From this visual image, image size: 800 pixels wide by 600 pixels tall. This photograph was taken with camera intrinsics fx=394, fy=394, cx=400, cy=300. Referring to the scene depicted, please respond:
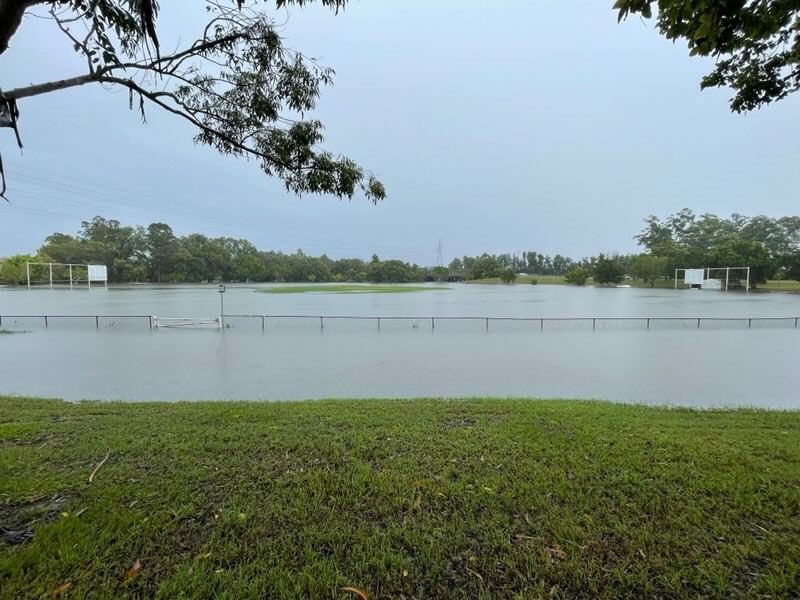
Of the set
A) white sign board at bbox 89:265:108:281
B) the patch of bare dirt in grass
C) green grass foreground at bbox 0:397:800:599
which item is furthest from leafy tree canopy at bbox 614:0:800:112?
white sign board at bbox 89:265:108:281

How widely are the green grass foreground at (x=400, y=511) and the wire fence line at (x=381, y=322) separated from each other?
11446 millimetres

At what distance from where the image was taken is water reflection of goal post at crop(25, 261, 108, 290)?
4620 centimetres

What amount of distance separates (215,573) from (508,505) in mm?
1633

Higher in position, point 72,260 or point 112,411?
point 72,260

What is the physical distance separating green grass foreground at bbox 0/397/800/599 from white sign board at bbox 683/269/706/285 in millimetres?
58811

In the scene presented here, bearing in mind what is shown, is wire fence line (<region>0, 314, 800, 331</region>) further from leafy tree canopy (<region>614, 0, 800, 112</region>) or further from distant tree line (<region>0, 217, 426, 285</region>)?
distant tree line (<region>0, 217, 426, 285</region>)

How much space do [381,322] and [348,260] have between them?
234ft

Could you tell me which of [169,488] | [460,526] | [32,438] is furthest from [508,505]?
[32,438]

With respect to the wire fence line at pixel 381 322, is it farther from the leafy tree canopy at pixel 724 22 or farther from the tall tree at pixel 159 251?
the tall tree at pixel 159 251

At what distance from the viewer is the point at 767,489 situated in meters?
2.59

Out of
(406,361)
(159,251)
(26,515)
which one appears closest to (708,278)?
(406,361)

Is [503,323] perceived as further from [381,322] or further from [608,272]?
[608,272]

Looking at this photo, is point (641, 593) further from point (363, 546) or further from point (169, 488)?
point (169, 488)

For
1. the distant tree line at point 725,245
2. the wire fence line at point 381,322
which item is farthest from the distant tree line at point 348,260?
the wire fence line at point 381,322
